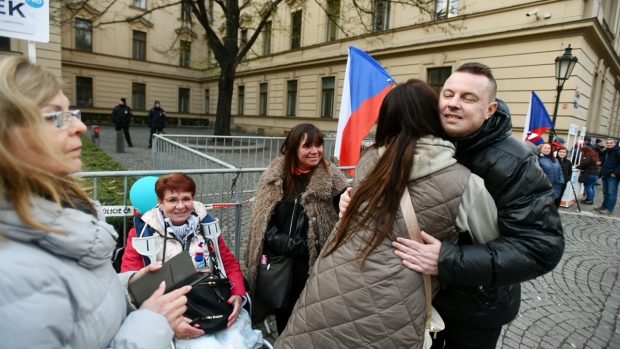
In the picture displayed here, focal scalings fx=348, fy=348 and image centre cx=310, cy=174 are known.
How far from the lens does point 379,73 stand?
345cm

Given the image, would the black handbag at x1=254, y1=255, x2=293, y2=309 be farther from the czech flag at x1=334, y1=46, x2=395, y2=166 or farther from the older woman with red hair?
the czech flag at x1=334, y1=46, x2=395, y2=166

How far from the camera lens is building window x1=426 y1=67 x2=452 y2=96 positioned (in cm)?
1551

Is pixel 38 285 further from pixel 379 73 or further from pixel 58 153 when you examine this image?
pixel 379 73

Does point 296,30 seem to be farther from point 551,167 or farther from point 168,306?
point 168,306

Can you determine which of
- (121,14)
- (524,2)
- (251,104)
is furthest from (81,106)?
(524,2)

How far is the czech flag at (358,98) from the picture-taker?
11.1 ft

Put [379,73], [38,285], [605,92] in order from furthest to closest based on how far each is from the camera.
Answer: [605,92]
[379,73]
[38,285]

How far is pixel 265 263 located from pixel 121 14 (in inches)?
1312

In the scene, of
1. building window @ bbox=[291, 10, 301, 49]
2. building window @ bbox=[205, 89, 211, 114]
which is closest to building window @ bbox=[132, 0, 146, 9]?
building window @ bbox=[205, 89, 211, 114]

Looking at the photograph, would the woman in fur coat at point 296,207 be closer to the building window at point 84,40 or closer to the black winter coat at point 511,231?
the black winter coat at point 511,231

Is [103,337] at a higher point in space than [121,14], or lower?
lower

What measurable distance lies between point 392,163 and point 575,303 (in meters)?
3.85

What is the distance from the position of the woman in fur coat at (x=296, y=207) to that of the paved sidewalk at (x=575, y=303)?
6.24 feet

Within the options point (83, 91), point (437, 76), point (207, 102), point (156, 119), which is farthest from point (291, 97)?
point (83, 91)
